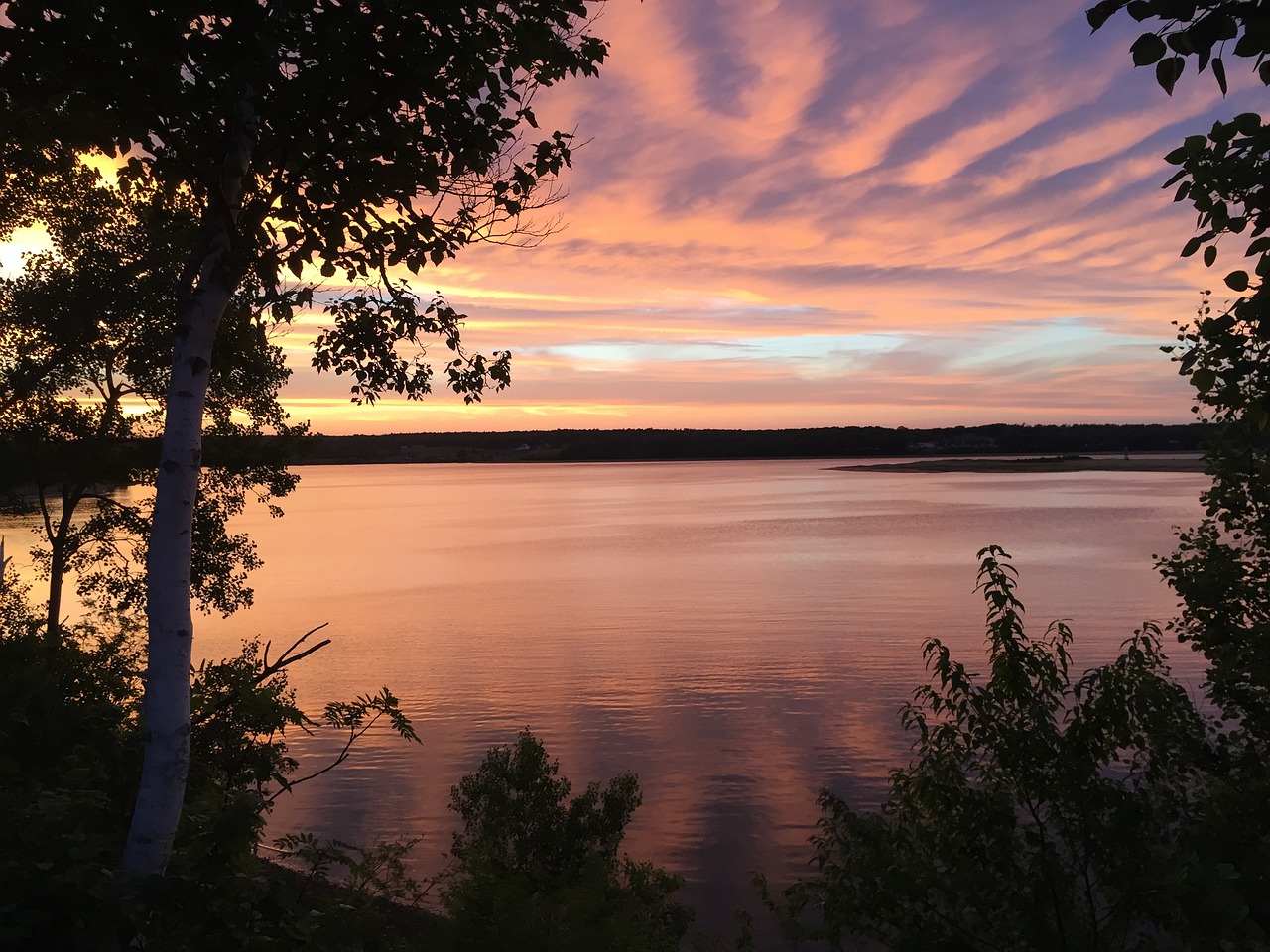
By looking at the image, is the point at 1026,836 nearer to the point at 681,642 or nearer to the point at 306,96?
the point at 306,96

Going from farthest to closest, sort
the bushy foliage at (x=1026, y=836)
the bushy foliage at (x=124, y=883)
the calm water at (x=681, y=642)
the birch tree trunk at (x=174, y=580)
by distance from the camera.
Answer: the calm water at (x=681, y=642) → the bushy foliage at (x=1026, y=836) → the birch tree trunk at (x=174, y=580) → the bushy foliage at (x=124, y=883)

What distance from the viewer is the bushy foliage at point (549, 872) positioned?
28.4 ft

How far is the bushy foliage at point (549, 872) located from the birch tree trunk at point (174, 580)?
394 cm

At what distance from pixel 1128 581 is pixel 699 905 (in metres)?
52.5

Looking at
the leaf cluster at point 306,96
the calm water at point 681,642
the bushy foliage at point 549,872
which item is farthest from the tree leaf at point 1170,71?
the calm water at point 681,642

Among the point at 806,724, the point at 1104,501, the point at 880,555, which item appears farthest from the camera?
the point at 1104,501

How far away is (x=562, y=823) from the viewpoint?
59.8 ft

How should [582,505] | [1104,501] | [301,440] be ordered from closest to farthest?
[301,440] → [1104,501] → [582,505]

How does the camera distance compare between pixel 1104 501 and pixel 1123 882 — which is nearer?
pixel 1123 882

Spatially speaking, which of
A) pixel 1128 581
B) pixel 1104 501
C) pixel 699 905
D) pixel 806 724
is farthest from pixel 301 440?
pixel 1104 501

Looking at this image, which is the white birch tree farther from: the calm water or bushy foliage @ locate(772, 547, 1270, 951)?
the calm water

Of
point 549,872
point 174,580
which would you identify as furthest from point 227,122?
point 549,872

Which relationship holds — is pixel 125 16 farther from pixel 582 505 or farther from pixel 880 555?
pixel 582 505

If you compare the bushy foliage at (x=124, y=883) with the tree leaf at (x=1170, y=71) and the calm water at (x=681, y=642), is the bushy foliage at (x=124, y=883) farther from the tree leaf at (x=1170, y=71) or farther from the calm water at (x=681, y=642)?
the calm water at (x=681, y=642)
